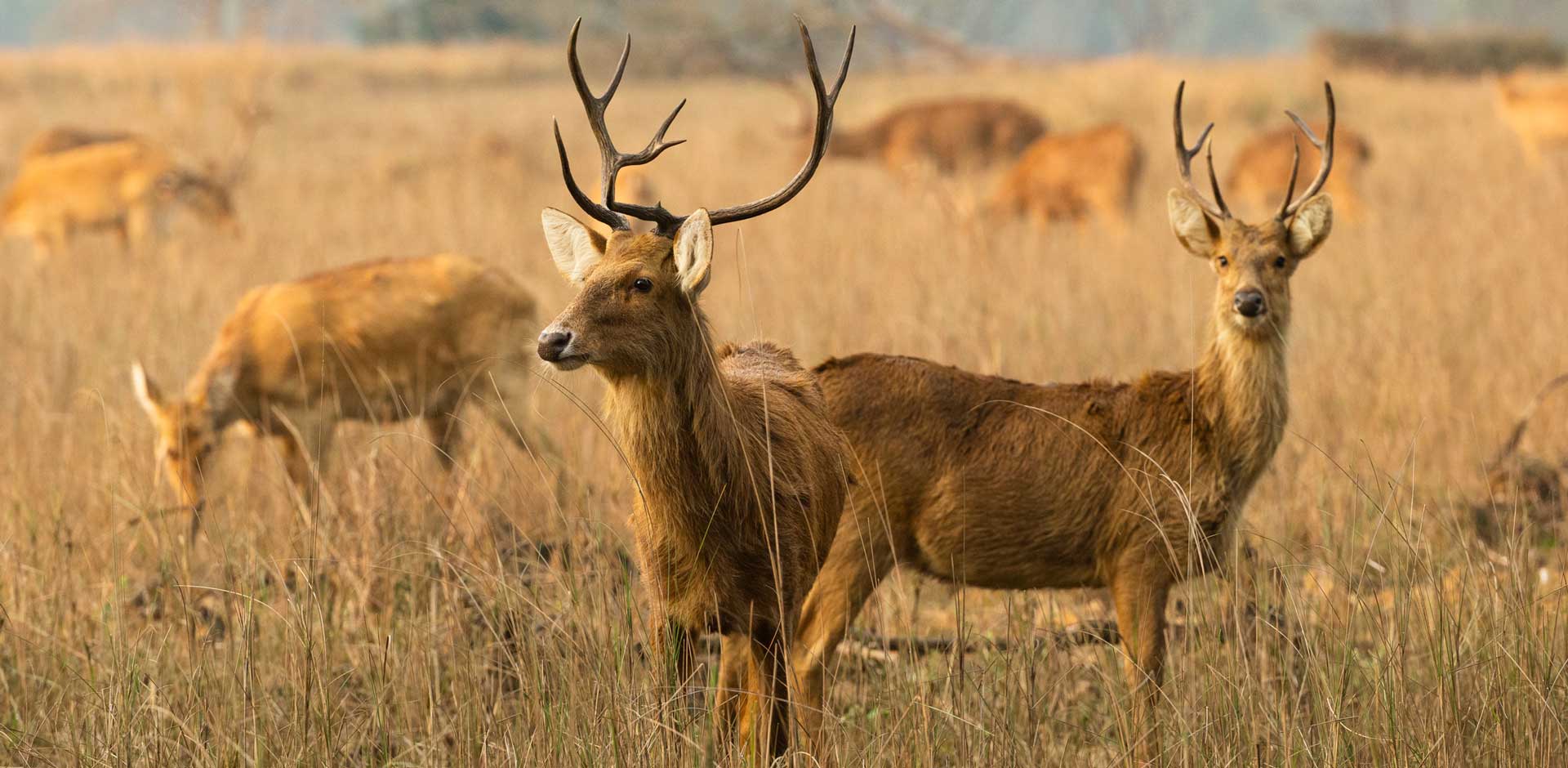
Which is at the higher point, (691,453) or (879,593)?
(691,453)

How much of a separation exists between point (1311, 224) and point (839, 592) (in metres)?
1.89

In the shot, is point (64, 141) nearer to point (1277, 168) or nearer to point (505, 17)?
point (1277, 168)

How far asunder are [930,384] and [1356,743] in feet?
5.29

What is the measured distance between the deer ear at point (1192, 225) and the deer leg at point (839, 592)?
143 centimetres

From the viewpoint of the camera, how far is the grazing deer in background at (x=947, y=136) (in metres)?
18.1

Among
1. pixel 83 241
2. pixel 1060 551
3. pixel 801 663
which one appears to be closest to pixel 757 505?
pixel 801 663

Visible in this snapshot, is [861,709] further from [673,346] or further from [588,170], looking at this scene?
[588,170]

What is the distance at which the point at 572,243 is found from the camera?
3938 mm

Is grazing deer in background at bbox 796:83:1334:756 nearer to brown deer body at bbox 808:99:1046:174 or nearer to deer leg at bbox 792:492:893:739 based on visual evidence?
deer leg at bbox 792:492:893:739

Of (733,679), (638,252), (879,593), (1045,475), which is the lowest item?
(733,679)

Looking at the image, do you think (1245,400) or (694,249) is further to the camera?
(1245,400)

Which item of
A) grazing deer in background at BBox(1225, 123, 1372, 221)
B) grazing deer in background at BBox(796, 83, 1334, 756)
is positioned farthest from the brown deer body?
grazing deer in background at BBox(796, 83, 1334, 756)

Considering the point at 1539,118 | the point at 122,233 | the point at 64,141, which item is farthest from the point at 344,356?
the point at 1539,118

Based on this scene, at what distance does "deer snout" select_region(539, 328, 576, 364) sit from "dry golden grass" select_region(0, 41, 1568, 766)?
2.03 feet
